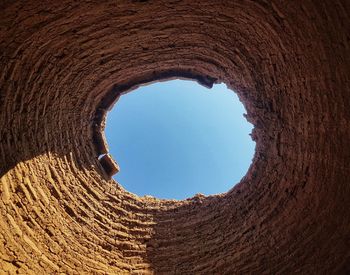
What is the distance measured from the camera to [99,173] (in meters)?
6.59

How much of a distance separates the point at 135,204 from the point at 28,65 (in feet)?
11.5

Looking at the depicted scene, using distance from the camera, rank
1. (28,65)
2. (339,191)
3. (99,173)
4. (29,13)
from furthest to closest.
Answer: (99,173) < (28,65) < (339,191) < (29,13)

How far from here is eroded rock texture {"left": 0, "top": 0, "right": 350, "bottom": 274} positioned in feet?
13.3

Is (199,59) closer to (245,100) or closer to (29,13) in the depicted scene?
(245,100)

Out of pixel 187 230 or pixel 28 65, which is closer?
pixel 28 65

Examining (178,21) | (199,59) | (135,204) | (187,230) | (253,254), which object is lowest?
(253,254)

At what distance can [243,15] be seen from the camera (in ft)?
14.4

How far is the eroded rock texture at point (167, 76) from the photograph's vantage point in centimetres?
404

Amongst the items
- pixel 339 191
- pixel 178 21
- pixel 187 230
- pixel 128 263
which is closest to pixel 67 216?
pixel 128 263

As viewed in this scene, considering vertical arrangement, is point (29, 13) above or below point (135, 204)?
above

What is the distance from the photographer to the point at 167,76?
6.67 meters

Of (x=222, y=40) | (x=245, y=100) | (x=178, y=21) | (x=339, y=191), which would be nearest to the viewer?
(x=339, y=191)

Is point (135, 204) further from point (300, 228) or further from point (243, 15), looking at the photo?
point (243, 15)

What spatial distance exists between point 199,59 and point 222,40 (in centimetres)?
94
